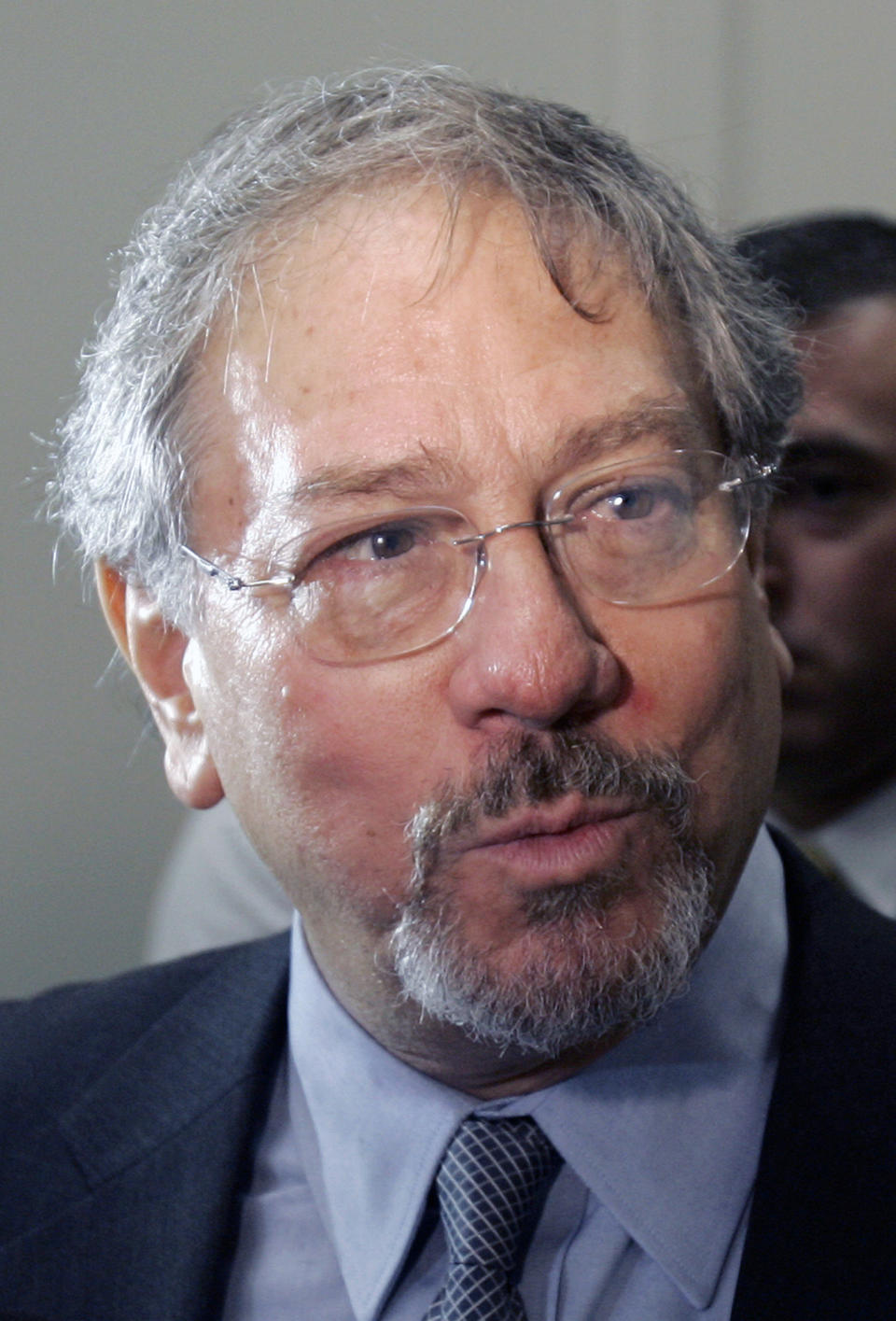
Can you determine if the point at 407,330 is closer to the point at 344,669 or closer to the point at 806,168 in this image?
the point at 344,669

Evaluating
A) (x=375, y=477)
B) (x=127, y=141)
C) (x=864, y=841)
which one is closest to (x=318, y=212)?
(x=375, y=477)

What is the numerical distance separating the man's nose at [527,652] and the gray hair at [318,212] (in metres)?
0.22

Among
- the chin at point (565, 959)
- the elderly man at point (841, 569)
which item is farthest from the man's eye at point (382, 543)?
the elderly man at point (841, 569)

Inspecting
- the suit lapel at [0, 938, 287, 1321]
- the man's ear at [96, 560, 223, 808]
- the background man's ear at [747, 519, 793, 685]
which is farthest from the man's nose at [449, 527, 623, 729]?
the suit lapel at [0, 938, 287, 1321]

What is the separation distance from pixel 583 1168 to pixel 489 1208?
8 cm

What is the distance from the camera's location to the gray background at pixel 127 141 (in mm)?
2348

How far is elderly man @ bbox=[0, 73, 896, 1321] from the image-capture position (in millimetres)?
1104

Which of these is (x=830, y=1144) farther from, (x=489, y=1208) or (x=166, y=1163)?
(x=166, y=1163)

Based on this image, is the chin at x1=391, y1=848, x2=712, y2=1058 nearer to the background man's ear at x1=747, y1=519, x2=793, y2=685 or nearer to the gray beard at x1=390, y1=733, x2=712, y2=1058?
the gray beard at x1=390, y1=733, x2=712, y2=1058

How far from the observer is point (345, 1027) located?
1.30m

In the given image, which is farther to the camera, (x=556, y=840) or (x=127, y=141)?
(x=127, y=141)

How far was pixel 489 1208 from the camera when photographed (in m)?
1.14

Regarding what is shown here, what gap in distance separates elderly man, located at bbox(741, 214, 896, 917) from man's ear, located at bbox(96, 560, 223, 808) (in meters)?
0.85

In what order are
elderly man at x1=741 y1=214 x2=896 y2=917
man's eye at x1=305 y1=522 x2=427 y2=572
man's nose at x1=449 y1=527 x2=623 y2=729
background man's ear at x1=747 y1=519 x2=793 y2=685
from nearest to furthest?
man's nose at x1=449 y1=527 x2=623 y2=729 → man's eye at x1=305 y1=522 x2=427 y2=572 → background man's ear at x1=747 y1=519 x2=793 y2=685 → elderly man at x1=741 y1=214 x2=896 y2=917
